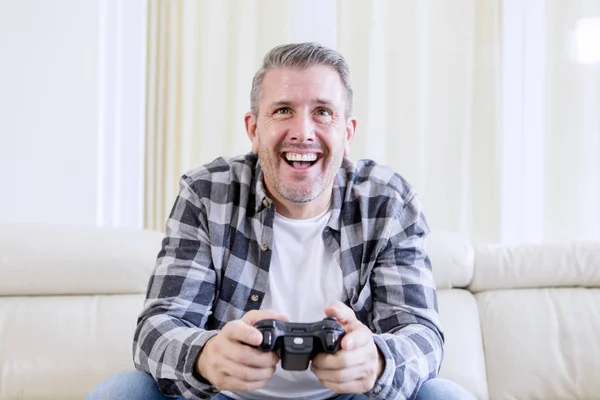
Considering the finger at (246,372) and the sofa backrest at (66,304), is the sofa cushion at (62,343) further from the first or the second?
the finger at (246,372)

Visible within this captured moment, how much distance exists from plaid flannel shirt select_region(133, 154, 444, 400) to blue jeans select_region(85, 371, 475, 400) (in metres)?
0.03

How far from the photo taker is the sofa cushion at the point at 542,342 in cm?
174

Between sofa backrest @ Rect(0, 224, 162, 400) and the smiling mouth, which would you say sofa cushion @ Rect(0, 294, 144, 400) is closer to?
sofa backrest @ Rect(0, 224, 162, 400)

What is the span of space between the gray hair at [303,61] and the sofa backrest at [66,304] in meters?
0.66

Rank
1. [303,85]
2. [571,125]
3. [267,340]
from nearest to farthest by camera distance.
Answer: [267,340], [303,85], [571,125]

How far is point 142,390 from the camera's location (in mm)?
1073

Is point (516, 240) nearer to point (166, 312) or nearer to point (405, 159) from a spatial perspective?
point (405, 159)

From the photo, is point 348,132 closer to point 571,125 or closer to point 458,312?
point 458,312

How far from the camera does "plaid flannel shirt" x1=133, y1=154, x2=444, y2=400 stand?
1.21 m

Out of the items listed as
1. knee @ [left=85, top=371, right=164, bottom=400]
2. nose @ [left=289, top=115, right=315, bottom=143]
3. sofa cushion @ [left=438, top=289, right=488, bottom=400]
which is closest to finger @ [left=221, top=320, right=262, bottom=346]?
knee @ [left=85, top=371, right=164, bottom=400]

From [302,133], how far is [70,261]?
820 millimetres

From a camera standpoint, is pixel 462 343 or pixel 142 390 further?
pixel 462 343

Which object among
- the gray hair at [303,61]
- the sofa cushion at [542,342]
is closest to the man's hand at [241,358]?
the gray hair at [303,61]

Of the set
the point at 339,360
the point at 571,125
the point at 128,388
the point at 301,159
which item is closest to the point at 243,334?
the point at 339,360
